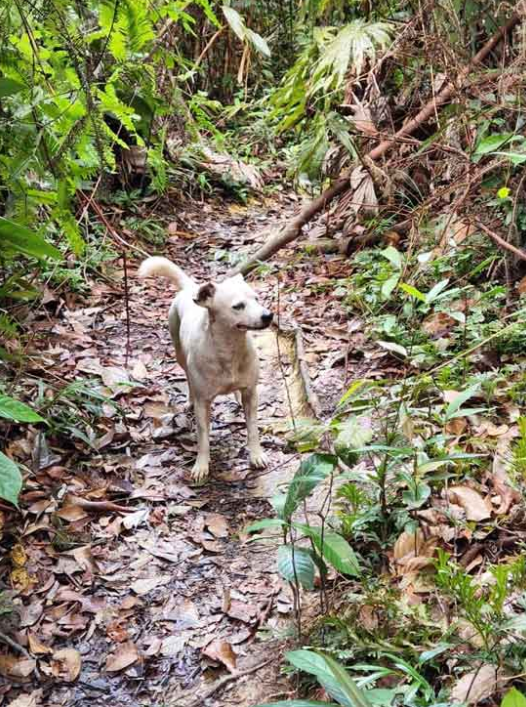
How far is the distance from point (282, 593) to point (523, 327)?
2021mm

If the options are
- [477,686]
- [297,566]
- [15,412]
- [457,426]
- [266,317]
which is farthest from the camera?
[266,317]

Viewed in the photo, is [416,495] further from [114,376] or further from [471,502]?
[114,376]

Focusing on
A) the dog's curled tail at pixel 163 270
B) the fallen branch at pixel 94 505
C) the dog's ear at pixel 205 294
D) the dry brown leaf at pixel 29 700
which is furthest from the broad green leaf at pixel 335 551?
the dog's curled tail at pixel 163 270

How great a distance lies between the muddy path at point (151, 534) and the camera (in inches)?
117

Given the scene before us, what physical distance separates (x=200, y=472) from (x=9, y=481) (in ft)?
7.94

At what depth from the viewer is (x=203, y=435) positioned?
4383mm

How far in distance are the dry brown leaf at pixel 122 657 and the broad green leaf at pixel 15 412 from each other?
146 cm

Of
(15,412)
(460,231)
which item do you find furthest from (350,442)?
(460,231)

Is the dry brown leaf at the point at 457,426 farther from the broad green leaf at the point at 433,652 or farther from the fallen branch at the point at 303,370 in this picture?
the broad green leaf at the point at 433,652

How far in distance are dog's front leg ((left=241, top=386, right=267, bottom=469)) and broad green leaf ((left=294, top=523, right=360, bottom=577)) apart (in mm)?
1618

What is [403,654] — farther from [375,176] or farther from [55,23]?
[375,176]

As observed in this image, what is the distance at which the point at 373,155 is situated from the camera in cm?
653

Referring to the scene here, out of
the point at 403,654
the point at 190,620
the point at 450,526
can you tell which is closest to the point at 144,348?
the point at 190,620

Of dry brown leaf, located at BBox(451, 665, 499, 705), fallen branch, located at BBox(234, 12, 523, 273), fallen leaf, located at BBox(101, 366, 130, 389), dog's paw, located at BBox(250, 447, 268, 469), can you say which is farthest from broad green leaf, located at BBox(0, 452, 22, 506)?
fallen branch, located at BBox(234, 12, 523, 273)
